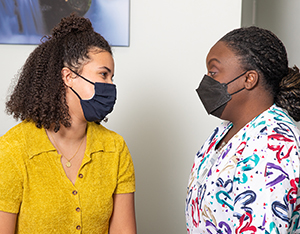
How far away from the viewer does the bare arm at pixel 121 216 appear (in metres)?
1.42

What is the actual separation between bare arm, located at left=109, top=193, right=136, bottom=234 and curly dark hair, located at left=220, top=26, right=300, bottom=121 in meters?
0.76

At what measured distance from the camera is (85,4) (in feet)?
6.40

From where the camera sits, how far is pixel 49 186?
4.06ft

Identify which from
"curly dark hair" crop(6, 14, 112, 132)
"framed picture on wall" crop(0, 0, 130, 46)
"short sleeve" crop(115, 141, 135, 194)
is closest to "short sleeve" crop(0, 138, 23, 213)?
"curly dark hair" crop(6, 14, 112, 132)

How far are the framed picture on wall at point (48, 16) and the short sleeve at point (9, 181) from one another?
3.21 ft

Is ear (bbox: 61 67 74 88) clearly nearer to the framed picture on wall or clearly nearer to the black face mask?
the black face mask

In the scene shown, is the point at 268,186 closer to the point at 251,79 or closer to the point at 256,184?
the point at 256,184

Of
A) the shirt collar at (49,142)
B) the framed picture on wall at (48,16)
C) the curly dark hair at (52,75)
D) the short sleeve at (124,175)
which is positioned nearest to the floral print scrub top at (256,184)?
the short sleeve at (124,175)

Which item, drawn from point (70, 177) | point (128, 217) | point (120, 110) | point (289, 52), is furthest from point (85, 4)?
point (289, 52)

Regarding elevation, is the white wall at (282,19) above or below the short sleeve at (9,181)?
above

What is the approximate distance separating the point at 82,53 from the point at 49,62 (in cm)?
14

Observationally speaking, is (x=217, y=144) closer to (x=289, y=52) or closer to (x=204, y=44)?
(x=204, y=44)

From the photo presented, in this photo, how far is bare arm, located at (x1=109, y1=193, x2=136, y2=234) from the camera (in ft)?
4.66

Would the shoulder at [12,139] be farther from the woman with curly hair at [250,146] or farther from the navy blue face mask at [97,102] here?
the woman with curly hair at [250,146]
